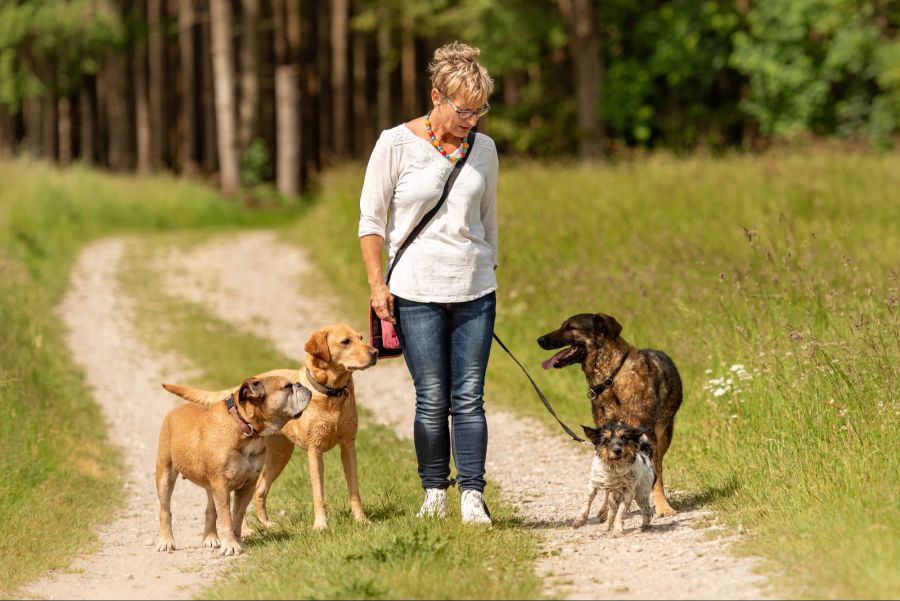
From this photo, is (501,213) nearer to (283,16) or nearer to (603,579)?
(603,579)

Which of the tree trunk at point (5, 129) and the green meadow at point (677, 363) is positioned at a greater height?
the tree trunk at point (5, 129)

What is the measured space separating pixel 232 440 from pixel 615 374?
92.3 inches

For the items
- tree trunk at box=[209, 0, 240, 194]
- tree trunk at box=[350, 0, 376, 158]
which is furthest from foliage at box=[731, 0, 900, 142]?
tree trunk at box=[350, 0, 376, 158]

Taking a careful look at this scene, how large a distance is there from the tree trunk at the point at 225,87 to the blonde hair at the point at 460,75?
25.4m

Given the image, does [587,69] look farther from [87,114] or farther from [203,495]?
[87,114]

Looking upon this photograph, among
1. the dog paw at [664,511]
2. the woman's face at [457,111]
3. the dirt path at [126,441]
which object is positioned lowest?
the dirt path at [126,441]

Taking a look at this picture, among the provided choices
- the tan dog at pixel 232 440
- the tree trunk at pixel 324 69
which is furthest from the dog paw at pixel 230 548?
the tree trunk at pixel 324 69

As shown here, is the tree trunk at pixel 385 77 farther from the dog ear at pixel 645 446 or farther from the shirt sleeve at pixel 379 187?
the dog ear at pixel 645 446

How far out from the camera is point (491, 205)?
22.9 ft

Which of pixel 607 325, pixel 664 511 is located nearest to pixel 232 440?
pixel 607 325

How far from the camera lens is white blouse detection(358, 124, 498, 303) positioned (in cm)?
668

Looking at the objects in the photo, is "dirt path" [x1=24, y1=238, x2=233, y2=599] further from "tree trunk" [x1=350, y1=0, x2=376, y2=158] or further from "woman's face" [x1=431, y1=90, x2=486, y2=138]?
"tree trunk" [x1=350, y1=0, x2=376, y2=158]

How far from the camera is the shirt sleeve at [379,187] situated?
6.67 metres

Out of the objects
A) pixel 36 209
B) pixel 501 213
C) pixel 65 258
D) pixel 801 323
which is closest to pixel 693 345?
pixel 801 323
